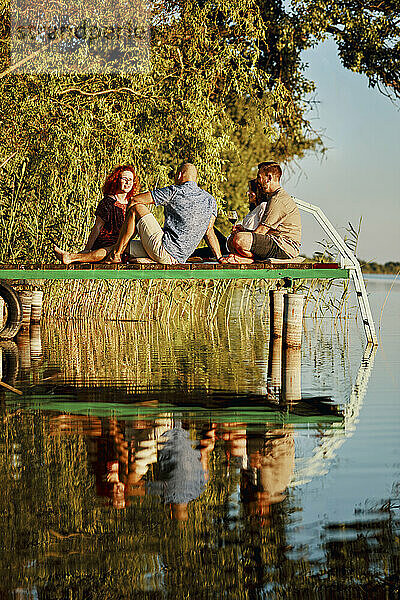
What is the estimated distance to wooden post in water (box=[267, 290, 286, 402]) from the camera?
22.8 feet

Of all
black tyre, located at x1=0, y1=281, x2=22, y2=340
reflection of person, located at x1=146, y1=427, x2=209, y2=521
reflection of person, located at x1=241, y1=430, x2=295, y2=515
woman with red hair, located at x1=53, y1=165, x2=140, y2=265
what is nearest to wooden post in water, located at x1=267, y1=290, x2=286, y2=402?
reflection of person, located at x1=241, y1=430, x2=295, y2=515

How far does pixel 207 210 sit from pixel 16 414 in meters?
4.41

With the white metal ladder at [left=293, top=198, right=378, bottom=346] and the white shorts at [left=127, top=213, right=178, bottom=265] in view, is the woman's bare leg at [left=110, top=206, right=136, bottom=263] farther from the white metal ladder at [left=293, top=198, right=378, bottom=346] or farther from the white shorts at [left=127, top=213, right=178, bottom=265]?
the white metal ladder at [left=293, top=198, right=378, bottom=346]

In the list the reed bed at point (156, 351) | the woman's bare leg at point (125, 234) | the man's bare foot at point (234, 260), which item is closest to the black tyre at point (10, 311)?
the reed bed at point (156, 351)

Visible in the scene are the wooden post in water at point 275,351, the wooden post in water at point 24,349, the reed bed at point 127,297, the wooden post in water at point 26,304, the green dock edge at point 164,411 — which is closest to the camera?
the green dock edge at point 164,411

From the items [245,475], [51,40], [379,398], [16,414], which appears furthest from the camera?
[51,40]

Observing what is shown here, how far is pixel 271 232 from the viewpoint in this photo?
9.91 metres

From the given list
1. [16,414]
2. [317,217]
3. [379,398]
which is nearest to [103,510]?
[16,414]

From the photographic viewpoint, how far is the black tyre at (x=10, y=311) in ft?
38.5

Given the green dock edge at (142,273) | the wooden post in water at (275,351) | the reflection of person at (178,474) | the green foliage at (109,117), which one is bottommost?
the reflection of person at (178,474)

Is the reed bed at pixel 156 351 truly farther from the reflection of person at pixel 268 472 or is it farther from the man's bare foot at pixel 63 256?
the reflection of person at pixel 268 472

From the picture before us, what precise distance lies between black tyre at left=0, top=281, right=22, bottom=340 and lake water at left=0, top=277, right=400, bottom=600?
152 inches

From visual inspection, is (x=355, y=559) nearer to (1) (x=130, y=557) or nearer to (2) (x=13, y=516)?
(1) (x=130, y=557)

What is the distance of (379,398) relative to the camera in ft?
21.5
